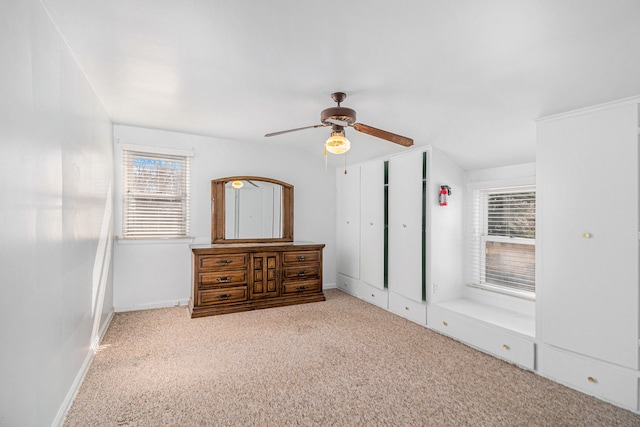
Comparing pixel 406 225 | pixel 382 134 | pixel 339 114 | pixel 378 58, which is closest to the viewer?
pixel 378 58

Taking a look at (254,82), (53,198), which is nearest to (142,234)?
(53,198)

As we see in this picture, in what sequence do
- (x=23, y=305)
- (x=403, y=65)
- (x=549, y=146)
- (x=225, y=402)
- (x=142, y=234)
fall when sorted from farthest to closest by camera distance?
(x=142, y=234) < (x=549, y=146) < (x=403, y=65) < (x=225, y=402) < (x=23, y=305)

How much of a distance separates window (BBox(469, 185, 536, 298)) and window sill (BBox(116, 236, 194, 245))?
144 inches

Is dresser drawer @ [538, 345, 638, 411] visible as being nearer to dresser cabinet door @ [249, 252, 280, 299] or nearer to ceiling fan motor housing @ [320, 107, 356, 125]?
ceiling fan motor housing @ [320, 107, 356, 125]

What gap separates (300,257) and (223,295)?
112 cm

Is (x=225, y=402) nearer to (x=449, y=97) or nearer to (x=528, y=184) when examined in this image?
(x=449, y=97)

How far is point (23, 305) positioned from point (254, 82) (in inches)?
80.9

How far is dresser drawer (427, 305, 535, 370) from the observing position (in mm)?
2523

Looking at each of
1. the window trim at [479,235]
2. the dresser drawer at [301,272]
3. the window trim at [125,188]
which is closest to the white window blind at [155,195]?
the window trim at [125,188]

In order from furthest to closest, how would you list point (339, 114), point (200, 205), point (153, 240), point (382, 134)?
point (200, 205) → point (153, 240) → point (382, 134) → point (339, 114)

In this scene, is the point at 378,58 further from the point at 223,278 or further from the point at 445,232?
the point at 223,278

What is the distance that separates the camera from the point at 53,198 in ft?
5.76

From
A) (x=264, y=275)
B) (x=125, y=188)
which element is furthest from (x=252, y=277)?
(x=125, y=188)

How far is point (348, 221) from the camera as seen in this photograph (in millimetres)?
4953
